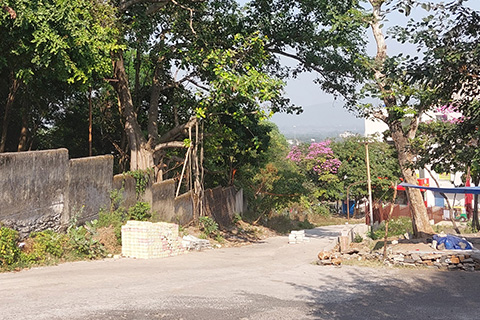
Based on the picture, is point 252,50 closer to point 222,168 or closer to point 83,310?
point 222,168

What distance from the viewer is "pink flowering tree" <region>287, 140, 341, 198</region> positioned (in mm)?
48594

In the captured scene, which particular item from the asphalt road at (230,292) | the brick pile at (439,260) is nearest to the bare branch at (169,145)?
the asphalt road at (230,292)

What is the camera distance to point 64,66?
43.5 ft

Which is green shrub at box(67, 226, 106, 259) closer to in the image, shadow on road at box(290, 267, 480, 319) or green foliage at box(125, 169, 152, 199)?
green foliage at box(125, 169, 152, 199)

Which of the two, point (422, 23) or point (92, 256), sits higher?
point (422, 23)

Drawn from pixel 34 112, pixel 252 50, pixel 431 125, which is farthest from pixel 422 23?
pixel 431 125

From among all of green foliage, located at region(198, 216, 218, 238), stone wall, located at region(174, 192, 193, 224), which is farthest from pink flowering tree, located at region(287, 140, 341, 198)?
green foliage, located at region(198, 216, 218, 238)

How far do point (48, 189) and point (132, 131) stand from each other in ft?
18.6

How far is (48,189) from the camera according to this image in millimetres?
12789

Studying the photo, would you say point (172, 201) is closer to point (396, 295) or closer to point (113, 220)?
point (113, 220)

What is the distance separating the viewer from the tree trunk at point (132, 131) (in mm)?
17875

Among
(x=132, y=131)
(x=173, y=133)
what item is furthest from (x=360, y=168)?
(x=132, y=131)

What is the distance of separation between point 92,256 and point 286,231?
16.6 m

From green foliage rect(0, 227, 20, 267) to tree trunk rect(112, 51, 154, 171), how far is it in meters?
6.96
